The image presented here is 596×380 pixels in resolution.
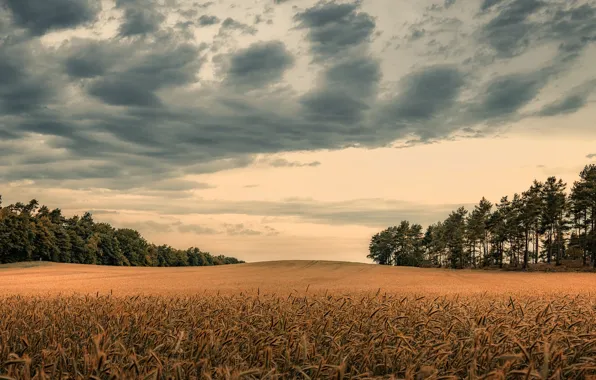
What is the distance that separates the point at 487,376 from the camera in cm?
302

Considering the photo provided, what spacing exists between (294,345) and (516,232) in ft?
336

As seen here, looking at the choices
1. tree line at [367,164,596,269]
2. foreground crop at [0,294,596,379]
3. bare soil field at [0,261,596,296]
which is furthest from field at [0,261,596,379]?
tree line at [367,164,596,269]

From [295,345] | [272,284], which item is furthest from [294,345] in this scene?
[272,284]

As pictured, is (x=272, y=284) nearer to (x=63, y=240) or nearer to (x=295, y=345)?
(x=295, y=345)

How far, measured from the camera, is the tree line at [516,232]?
90000 mm

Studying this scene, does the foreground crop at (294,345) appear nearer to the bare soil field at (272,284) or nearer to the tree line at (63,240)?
the bare soil field at (272,284)

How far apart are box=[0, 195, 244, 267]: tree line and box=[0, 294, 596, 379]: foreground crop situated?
311 ft

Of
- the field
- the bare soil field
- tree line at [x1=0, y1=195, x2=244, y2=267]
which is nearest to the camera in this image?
the field

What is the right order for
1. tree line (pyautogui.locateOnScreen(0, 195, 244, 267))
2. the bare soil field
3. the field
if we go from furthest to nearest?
tree line (pyautogui.locateOnScreen(0, 195, 244, 267)), the bare soil field, the field

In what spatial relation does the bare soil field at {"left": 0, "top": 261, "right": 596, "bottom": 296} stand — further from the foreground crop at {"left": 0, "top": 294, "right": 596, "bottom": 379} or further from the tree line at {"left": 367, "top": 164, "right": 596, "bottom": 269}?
the tree line at {"left": 367, "top": 164, "right": 596, "bottom": 269}

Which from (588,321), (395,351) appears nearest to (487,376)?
(395,351)

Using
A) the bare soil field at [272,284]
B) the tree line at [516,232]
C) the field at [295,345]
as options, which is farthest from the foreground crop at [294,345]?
the tree line at [516,232]

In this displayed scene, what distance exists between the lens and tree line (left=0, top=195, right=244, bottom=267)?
88.7m

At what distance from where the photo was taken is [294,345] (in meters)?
4.25
